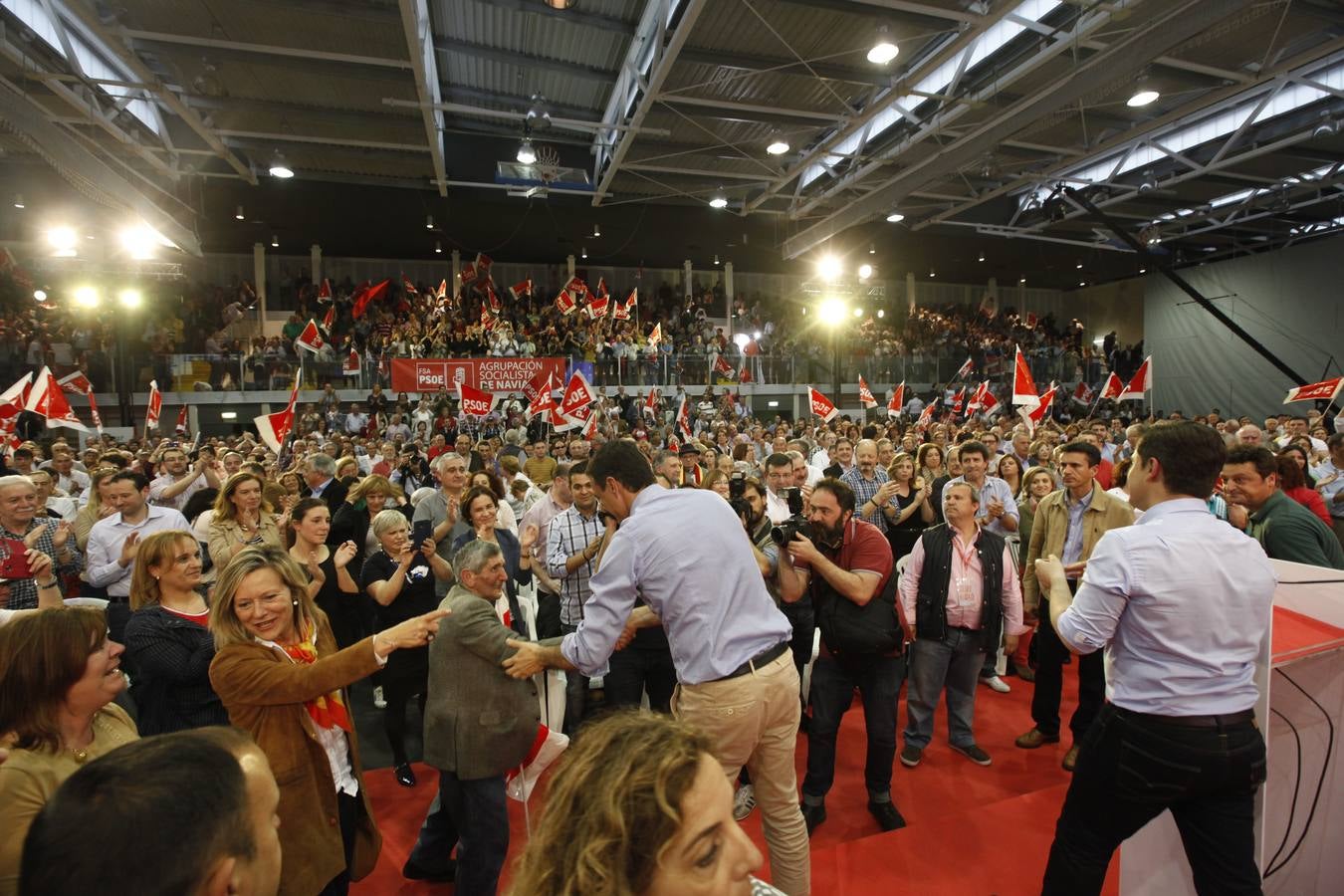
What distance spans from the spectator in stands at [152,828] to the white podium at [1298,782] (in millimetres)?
2906

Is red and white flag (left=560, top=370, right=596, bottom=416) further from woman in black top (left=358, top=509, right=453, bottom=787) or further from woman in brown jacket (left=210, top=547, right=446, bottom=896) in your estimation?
woman in brown jacket (left=210, top=547, right=446, bottom=896)

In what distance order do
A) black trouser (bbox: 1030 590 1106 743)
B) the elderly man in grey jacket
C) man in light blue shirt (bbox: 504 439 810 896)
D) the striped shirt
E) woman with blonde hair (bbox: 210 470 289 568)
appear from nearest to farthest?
man in light blue shirt (bbox: 504 439 810 896)
the elderly man in grey jacket
black trouser (bbox: 1030 590 1106 743)
the striped shirt
woman with blonde hair (bbox: 210 470 289 568)

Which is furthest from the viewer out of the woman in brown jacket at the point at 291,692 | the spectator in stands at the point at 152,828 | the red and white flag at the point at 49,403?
the red and white flag at the point at 49,403

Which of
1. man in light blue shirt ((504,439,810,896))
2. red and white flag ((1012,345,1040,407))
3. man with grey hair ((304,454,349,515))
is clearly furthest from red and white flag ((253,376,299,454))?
red and white flag ((1012,345,1040,407))

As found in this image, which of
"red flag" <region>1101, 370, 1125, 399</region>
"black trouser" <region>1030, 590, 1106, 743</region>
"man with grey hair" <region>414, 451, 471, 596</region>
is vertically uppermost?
"red flag" <region>1101, 370, 1125, 399</region>

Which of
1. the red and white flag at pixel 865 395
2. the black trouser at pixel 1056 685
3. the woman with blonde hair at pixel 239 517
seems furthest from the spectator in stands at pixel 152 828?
the red and white flag at pixel 865 395

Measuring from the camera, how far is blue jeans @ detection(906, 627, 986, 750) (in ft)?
13.2

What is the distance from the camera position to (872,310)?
23.5 m

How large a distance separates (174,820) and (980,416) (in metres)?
15.3

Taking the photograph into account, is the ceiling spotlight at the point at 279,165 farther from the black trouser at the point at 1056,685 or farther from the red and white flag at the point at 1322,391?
the red and white flag at the point at 1322,391

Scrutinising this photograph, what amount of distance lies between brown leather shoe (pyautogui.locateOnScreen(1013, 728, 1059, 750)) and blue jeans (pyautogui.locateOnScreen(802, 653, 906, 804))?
1298 mm

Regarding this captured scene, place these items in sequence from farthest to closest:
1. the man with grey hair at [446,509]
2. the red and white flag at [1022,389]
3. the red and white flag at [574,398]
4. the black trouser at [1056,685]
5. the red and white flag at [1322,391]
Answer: the red and white flag at [574,398] → the red and white flag at [1022,389] → the red and white flag at [1322,391] → the man with grey hair at [446,509] → the black trouser at [1056,685]

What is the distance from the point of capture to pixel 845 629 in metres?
3.33

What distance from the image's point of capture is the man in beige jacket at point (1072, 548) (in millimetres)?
3988
